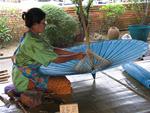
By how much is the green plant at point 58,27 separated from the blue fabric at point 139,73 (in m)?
2.43

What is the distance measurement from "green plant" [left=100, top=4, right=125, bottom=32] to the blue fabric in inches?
134

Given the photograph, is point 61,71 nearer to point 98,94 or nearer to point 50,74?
point 50,74

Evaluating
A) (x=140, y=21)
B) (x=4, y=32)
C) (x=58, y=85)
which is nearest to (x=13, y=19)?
(x=4, y=32)

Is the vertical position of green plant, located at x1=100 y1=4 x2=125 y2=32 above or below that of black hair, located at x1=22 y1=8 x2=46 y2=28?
below

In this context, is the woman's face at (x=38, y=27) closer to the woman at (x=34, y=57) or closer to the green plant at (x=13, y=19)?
the woman at (x=34, y=57)

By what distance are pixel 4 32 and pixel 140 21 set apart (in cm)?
333

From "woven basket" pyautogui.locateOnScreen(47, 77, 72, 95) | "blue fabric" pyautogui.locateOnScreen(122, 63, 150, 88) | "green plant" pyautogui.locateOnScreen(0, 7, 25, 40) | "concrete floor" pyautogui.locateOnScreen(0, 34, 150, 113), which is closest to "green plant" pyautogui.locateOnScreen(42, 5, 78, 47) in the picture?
"green plant" pyautogui.locateOnScreen(0, 7, 25, 40)

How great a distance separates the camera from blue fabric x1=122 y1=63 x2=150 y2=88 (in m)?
2.92

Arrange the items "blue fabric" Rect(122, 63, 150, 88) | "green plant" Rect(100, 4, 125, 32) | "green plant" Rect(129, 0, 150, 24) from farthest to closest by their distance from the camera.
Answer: "green plant" Rect(129, 0, 150, 24)
"green plant" Rect(100, 4, 125, 32)
"blue fabric" Rect(122, 63, 150, 88)

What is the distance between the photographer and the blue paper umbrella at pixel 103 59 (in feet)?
8.92

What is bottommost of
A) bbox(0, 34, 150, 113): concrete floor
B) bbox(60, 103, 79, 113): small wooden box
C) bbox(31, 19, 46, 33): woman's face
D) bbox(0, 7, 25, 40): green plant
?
→ bbox(0, 34, 150, 113): concrete floor

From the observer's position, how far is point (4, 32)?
5.79 meters

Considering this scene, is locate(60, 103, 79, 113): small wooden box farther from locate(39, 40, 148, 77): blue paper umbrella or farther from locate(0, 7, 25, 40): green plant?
locate(0, 7, 25, 40): green plant

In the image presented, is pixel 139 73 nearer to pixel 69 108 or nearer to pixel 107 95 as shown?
pixel 107 95
